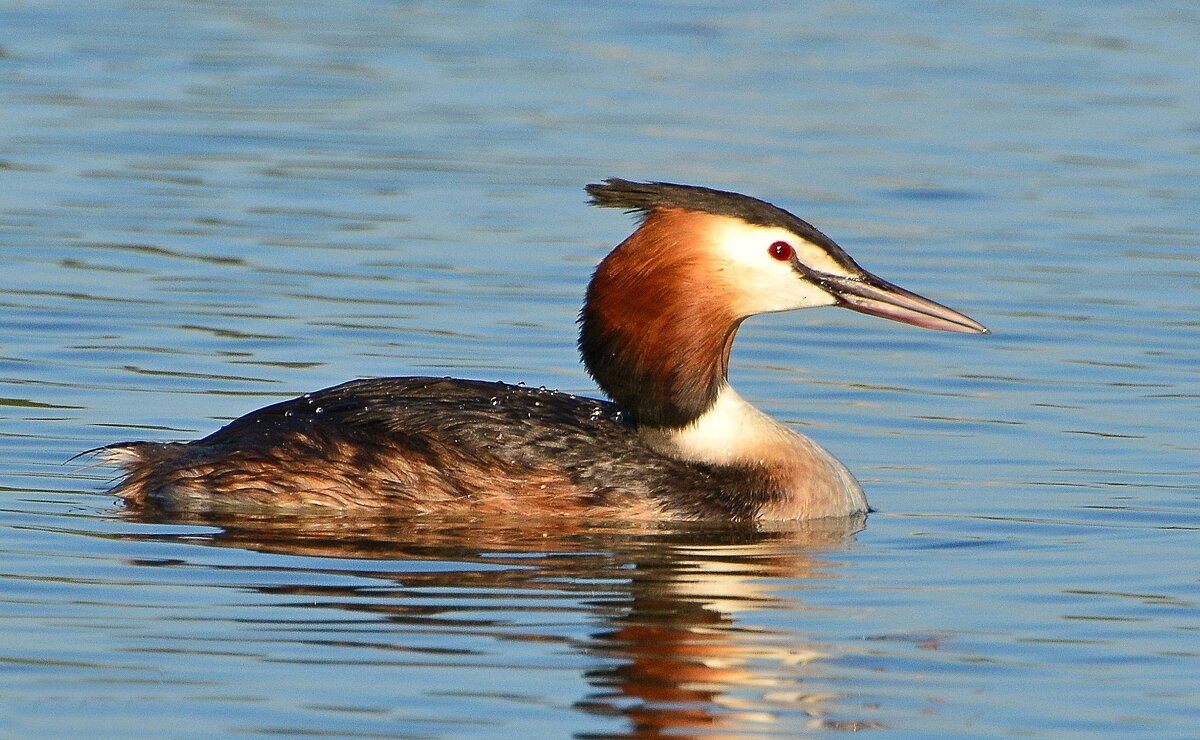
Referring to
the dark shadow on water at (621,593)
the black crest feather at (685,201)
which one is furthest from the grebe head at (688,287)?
the dark shadow on water at (621,593)

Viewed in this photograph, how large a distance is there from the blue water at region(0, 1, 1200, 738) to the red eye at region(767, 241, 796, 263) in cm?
112

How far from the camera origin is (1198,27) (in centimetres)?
2456

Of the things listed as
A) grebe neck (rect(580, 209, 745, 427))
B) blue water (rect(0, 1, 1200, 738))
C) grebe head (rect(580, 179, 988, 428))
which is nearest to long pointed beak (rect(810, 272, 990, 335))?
grebe head (rect(580, 179, 988, 428))

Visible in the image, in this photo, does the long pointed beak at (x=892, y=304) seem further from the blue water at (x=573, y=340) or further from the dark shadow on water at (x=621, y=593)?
the dark shadow on water at (x=621, y=593)

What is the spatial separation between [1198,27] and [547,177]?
9.30m

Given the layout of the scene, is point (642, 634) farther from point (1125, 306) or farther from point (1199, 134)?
point (1199, 134)

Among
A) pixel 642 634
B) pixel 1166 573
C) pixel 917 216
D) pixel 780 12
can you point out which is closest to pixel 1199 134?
pixel 917 216

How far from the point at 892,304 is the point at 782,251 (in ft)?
1.81

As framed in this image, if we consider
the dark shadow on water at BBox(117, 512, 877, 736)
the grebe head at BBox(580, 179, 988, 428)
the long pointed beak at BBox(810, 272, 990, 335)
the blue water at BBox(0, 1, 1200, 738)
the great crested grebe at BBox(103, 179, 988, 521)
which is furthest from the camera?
the long pointed beak at BBox(810, 272, 990, 335)

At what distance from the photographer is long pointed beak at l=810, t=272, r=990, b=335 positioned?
10242mm

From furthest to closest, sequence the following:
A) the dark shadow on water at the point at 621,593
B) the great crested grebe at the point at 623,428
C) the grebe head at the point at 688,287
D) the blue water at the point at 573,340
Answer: the grebe head at the point at 688,287 < the great crested grebe at the point at 623,428 < the blue water at the point at 573,340 < the dark shadow on water at the point at 621,593

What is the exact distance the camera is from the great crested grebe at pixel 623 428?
992cm

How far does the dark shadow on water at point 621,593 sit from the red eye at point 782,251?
3.62 ft

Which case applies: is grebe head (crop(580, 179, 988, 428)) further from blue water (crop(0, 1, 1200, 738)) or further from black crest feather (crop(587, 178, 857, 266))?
blue water (crop(0, 1, 1200, 738))
